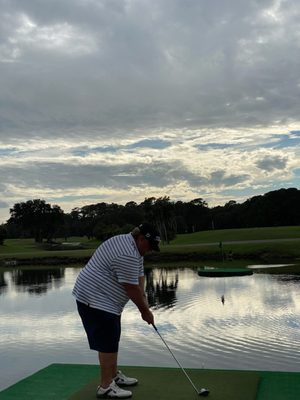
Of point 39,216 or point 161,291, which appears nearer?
point 161,291

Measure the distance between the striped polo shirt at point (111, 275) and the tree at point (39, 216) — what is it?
9947 centimetres

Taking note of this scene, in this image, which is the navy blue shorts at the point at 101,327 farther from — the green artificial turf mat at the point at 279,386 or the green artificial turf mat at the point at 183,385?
the green artificial turf mat at the point at 279,386

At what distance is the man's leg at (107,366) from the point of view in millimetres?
5821

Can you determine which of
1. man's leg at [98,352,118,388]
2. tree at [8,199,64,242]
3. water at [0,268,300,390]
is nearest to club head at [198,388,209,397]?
man's leg at [98,352,118,388]

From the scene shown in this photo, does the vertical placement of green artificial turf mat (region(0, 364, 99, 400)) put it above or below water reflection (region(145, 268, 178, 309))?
above

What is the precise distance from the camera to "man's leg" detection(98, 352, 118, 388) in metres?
5.82

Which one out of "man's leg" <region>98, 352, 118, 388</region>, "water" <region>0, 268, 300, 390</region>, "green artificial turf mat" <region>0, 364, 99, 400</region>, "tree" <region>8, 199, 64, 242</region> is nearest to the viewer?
"man's leg" <region>98, 352, 118, 388</region>

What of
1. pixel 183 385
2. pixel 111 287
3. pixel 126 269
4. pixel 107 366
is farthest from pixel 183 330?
pixel 126 269

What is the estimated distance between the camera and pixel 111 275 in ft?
18.5

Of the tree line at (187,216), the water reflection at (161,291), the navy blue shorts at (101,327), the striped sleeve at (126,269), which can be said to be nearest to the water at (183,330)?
the water reflection at (161,291)

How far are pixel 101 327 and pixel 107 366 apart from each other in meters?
0.48

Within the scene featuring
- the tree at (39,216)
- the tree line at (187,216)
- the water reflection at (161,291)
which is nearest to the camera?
the water reflection at (161,291)

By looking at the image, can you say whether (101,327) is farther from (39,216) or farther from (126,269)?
(39,216)

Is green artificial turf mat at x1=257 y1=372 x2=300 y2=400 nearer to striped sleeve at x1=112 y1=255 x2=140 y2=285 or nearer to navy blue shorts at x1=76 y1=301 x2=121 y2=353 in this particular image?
navy blue shorts at x1=76 y1=301 x2=121 y2=353
